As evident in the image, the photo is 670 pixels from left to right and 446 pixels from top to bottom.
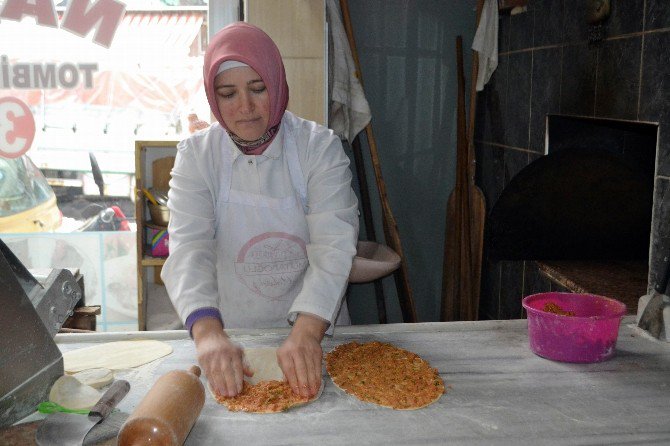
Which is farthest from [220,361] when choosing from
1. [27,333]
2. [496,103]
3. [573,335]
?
[496,103]

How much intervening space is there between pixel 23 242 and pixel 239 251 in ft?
6.34

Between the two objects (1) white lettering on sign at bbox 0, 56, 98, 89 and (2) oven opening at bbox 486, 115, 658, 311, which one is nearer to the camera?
(2) oven opening at bbox 486, 115, 658, 311

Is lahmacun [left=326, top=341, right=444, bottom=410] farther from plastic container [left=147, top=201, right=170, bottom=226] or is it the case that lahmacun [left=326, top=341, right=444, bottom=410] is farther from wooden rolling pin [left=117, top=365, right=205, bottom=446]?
plastic container [left=147, top=201, right=170, bottom=226]

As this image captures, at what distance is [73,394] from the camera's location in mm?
1310

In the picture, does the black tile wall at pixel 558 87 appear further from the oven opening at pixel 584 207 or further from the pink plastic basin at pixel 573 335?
the pink plastic basin at pixel 573 335

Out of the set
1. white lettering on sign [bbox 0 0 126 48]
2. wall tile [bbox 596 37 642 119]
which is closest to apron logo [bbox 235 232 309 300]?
wall tile [bbox 596 37 642 119]

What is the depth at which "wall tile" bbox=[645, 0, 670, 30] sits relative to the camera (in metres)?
1.91

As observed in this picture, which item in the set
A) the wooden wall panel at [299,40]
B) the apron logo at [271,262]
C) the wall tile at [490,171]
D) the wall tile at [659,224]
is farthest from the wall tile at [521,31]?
the apron logo at [271,262]

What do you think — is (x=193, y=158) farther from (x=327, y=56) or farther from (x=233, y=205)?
(x=327, y=56)

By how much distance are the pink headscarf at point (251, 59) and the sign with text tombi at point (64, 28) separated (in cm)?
165

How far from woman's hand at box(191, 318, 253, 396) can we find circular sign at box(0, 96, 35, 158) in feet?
6.97

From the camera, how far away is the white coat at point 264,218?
1.73 metres

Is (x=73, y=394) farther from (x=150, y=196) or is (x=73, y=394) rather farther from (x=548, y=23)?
(x=548, y=23)

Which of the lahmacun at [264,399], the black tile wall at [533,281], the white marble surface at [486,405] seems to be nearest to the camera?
the white marble surface at [486,405]
